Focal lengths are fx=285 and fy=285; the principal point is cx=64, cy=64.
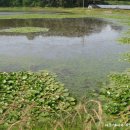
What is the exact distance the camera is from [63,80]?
13.4m

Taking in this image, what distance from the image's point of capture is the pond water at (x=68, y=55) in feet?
45.6

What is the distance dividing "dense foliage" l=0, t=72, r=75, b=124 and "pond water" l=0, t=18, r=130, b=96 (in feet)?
2.78

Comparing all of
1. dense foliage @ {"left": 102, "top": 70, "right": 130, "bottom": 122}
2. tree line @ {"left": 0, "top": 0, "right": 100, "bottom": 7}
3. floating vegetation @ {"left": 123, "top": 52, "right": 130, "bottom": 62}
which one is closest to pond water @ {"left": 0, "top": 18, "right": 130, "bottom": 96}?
floating vegetation @ {"left": 123, "top": 52, "right": 130, "bottom": 62}

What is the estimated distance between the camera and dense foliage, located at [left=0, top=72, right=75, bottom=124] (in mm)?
9406

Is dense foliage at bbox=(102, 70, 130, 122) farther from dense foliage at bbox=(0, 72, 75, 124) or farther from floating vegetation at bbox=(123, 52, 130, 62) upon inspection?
floating vegetation at bbox=(123, 52, 130, 62)

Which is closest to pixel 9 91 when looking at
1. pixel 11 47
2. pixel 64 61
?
pixel 64 61

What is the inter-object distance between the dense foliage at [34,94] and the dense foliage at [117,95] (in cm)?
136

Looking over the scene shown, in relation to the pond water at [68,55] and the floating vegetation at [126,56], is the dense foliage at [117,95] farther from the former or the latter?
the floating vegetation at [126,56]

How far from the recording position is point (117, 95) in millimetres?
10414

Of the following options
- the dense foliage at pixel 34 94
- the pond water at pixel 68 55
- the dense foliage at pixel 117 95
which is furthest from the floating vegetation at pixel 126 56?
the dense foliage at pixel 34 94

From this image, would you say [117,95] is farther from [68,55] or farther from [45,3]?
[45,3]

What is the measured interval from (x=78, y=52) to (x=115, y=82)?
7.98m

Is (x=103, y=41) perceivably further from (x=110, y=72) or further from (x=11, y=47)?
(x=110, y=72)

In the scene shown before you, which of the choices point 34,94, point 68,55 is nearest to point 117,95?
point 34,94
